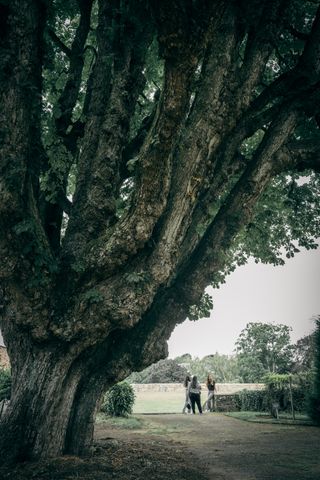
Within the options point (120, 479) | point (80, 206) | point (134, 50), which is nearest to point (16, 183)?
point (80, 206)

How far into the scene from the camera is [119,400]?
13641 mm

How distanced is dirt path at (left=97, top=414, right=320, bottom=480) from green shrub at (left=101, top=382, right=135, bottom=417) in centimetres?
153

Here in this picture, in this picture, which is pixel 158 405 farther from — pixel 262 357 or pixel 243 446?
pixel 262 357

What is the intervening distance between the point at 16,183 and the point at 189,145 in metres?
2.84

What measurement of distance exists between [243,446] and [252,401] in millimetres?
10258

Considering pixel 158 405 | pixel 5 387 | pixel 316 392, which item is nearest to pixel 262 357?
pixel 158 405

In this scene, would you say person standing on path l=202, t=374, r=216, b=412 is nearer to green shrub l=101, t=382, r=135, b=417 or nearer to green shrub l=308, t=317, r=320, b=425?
green shrub l=101, t=382, r=135, b=417


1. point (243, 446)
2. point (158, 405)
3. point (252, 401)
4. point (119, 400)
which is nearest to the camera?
point (243, 446)

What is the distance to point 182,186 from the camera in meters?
5.91

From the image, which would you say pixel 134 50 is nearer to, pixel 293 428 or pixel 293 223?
pixel 293 223

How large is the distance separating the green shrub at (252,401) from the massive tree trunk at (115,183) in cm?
1231

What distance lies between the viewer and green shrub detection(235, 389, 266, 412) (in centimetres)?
1688

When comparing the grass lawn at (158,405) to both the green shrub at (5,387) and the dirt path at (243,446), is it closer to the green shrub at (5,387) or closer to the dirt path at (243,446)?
the dirt path at (243,446)

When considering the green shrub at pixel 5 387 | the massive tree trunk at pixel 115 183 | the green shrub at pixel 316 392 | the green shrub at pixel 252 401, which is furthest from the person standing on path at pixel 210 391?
the massive tree trunk at pixel 115 183
